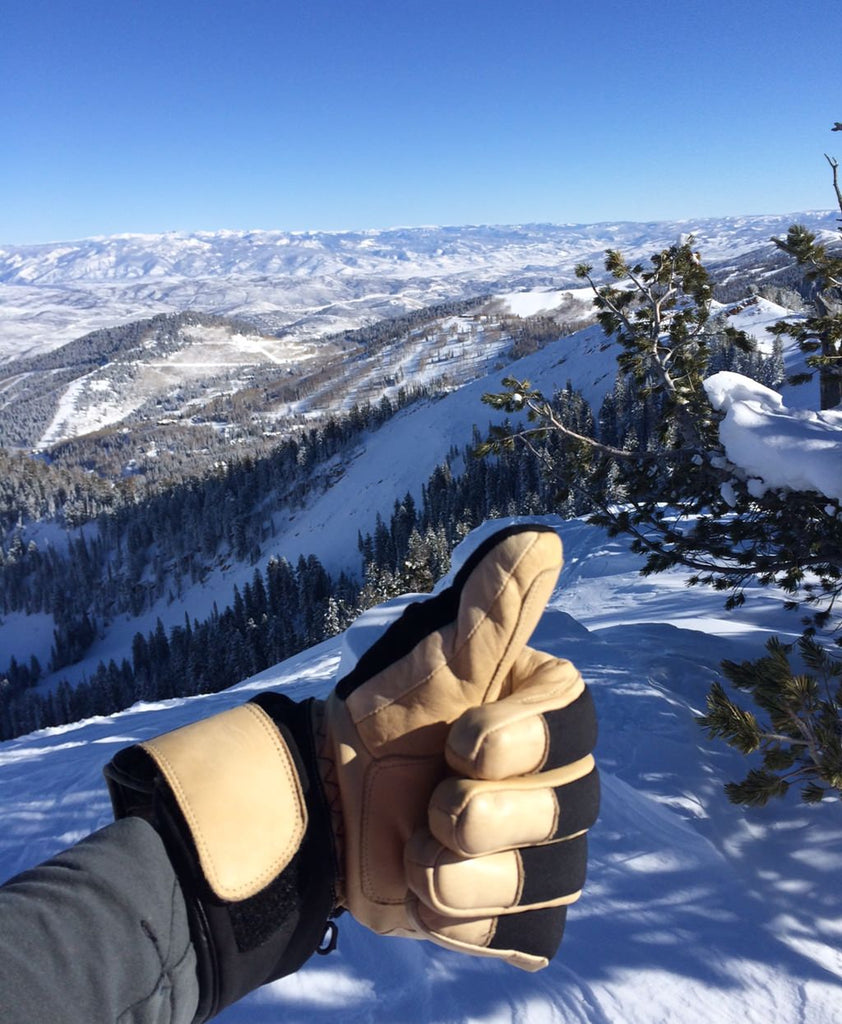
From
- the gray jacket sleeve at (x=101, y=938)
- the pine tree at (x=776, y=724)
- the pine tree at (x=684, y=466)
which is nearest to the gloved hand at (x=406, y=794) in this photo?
the gray jacket sleeve at (x=101, y=938)

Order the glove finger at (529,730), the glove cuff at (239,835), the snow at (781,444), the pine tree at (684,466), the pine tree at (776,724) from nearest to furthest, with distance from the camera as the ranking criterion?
the glove cuff at (239,835), the glove finger at (529,730), the pine tree at (776,724), the snow at (781,444), the pine tree at (684,466)

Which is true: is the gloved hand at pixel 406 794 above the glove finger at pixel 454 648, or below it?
below

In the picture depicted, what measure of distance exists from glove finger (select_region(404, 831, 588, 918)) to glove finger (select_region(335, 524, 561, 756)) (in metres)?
0.43

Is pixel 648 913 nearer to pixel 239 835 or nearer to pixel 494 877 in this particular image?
pixel 494 877

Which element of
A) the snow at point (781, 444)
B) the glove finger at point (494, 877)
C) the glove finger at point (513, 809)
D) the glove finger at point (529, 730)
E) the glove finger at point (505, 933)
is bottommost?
the glove finger at point (505, 933)

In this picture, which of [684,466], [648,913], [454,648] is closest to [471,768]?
[454,648]

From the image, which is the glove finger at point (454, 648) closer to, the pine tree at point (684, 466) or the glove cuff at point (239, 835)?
the glove cuff at point (239, 835)

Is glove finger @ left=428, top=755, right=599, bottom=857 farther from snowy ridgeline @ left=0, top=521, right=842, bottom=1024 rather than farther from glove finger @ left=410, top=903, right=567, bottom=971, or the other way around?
snowy ridgeline @ left=0, top=521, right=842, bottom=1024

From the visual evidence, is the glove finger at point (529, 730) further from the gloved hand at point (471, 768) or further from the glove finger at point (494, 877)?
the glove finger at point (494, 877)

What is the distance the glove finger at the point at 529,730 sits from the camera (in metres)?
2.26

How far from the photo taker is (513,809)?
7.53ft

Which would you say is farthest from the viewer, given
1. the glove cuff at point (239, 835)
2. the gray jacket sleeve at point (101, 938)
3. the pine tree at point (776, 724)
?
the pine tree at point (776, 724)

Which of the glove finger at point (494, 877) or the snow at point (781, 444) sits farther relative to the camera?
the snow at point (781, 444)

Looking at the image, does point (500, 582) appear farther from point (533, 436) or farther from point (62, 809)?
point (62, 809)
